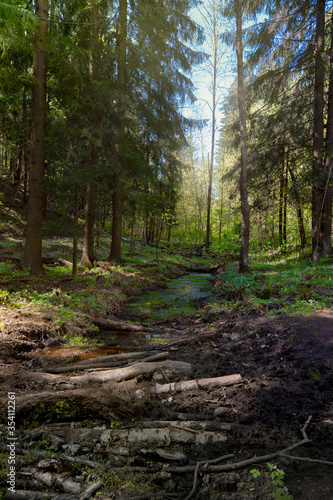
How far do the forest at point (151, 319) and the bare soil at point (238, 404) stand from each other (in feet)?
0.06

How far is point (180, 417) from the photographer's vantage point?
2873 millimetres

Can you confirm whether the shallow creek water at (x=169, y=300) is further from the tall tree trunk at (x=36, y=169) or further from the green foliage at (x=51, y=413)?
the green foliage at (x=51, y=413)

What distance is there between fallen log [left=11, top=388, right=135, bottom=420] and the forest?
1 centimetres

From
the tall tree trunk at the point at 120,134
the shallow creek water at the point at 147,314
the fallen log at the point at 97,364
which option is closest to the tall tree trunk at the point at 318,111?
the shallow creek water at the point at 147,314

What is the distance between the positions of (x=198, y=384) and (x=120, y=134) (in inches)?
408

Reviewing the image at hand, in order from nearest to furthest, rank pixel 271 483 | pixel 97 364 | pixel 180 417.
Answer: pixel 271 483 < pixel 180 417 < pixel 97 364

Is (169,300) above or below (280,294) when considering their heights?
below

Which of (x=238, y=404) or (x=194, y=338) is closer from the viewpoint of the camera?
(x=238, y=404)

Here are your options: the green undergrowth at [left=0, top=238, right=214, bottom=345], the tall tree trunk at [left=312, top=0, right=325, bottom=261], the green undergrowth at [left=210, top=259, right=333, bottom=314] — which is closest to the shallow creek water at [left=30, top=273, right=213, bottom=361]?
the green undergrowth at [left=0, top=238, right=214, bottom=345]

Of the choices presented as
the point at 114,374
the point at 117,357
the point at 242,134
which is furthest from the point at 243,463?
the point at 242,134

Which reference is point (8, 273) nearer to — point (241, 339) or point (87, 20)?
point (241, 339)

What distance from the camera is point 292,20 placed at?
12797 millimetres

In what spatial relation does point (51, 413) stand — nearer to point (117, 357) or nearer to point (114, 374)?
point (114, 374)

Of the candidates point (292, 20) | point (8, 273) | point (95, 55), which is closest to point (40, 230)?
point (8, 273)
